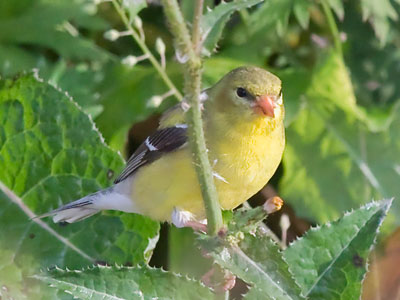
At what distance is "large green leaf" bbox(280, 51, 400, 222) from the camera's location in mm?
1997

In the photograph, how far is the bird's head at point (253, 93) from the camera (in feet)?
4.53

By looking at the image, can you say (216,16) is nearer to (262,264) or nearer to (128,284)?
(262,264)

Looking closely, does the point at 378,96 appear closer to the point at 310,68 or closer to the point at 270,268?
the point at 310,68

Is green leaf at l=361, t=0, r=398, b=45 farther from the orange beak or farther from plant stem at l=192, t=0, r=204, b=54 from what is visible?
plant stem at l=192, t=0, r=204, b=54

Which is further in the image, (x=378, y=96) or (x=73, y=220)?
(x=378, y=96)

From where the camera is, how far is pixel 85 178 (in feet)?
5.54

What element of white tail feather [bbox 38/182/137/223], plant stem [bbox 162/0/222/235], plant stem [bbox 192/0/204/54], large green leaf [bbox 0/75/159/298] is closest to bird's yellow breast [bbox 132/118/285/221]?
white tail feather [bbox 38/182/137/223]

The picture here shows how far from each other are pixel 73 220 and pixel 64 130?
21 cm

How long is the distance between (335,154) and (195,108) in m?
1.20

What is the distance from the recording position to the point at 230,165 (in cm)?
138

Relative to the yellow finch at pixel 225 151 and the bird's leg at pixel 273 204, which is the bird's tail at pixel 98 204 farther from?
the bird's leg at pixel 273 204

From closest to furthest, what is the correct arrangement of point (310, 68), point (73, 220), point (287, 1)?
point (73, 220)
point (287, 1)
point (310, 68)

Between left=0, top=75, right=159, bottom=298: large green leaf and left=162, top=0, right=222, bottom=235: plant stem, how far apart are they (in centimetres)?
64

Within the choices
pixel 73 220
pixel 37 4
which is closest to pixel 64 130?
pixel 73 220
